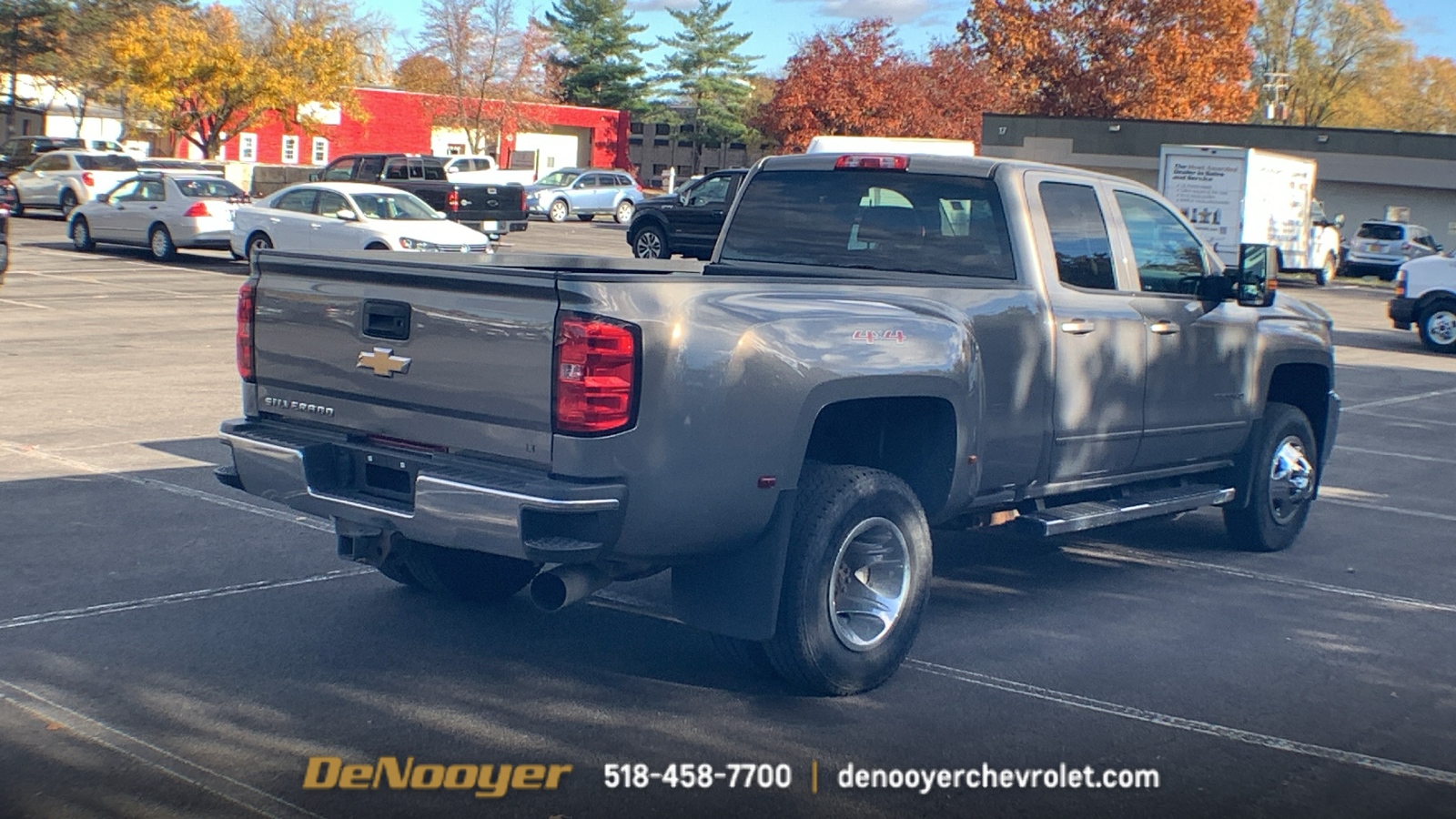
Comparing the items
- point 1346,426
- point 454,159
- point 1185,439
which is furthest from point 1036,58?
point 1185,439

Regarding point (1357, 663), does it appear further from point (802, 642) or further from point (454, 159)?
point (454, 159)

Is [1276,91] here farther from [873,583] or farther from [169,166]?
[873,583]

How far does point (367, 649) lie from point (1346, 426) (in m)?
10.5

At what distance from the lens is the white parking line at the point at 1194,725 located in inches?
192

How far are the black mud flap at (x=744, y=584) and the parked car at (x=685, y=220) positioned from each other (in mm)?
24254

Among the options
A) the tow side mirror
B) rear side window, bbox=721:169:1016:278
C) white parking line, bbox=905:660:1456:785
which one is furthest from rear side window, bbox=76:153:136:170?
white parking line, bbox=905:660:1456:785

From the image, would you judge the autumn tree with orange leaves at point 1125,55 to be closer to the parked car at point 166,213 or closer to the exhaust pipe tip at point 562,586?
the parked car at point 166,213

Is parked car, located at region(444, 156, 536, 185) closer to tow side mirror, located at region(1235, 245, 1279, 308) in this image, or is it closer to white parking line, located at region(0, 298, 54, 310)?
white parking line, located at region(0, 298, 54, 310)

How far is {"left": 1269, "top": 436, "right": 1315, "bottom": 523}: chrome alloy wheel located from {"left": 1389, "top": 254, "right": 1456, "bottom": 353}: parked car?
15317 mm

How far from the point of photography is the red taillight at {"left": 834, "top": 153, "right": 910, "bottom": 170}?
21.7ft

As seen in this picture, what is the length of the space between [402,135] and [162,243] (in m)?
45.1

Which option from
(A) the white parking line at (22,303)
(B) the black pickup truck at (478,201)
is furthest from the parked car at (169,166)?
(A) the white parking line at (22,303)

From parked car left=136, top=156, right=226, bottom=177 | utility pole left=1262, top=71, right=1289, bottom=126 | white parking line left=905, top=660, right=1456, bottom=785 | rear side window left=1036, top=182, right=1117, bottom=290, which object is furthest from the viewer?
utility pole left=1262, top=71, right=1289, bottom=126

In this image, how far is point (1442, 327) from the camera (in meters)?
22.0
